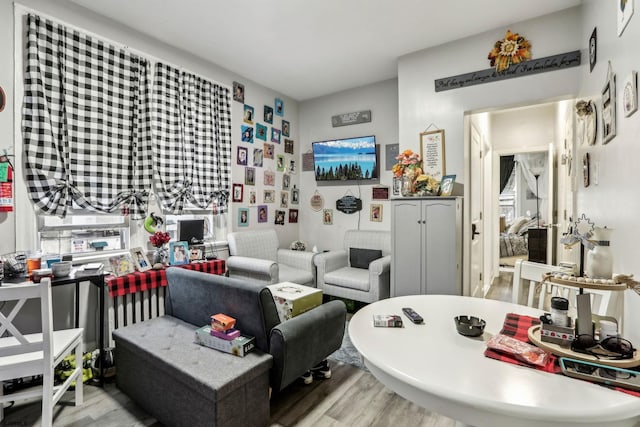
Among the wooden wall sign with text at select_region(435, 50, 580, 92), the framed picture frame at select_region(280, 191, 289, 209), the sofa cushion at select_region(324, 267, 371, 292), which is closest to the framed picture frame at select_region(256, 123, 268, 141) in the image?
the framed picture frame at select_region(280, 191, 289, 209)

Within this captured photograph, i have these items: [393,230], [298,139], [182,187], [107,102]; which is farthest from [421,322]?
[298,139]

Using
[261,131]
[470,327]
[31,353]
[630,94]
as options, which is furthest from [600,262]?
[261,131]

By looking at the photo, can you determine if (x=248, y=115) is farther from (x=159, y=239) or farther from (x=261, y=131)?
(x=159, y=239)

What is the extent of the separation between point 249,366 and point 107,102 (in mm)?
2522

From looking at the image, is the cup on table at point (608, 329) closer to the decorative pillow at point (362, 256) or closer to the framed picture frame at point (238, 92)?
the decorative pillow at point (362, 256)

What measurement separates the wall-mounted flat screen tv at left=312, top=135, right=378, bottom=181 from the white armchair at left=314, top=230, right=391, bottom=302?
81cm

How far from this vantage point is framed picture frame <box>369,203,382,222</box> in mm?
4195

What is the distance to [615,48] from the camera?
5.08ft

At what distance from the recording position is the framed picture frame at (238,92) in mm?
3848

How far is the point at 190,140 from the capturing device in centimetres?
333

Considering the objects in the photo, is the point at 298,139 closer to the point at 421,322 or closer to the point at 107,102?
the point at 107,102

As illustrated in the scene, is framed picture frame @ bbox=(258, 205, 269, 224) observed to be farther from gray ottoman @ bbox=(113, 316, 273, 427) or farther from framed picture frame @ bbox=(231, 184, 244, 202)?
gray ottoman @ bbox=(113, 316, 273, 427)

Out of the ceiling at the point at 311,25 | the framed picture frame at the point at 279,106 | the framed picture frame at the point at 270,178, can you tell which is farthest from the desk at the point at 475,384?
the framed picture frame at the point at 279,106

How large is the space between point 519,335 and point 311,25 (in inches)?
114
